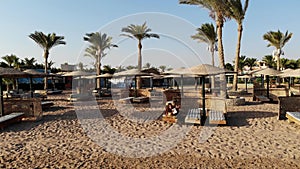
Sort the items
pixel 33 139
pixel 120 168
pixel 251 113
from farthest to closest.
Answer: pixel 251 113 < pixel 33 139 < pixel 120 168

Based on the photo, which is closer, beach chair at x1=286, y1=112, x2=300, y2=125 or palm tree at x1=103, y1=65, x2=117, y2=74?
beach chair at x1=286, y1=112, x2=300, y2=125

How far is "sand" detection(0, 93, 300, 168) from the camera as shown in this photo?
4332 millimetres

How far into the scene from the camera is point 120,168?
411cm

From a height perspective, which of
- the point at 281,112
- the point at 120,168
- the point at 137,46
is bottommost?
the point at 120,168

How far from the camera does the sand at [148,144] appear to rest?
433 cm

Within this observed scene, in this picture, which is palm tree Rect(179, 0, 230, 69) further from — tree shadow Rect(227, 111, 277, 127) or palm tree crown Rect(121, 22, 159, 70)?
palm tree crown Rect(121, 22, 159, 70)

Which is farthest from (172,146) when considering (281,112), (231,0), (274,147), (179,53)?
(231,0)

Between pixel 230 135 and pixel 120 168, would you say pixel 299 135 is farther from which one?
pixel 120 168

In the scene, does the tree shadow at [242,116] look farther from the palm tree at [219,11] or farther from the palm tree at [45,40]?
the palm tree at [45,40]

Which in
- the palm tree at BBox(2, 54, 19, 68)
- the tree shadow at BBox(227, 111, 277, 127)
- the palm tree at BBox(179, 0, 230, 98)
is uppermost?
the palm tree at BBox(179, 0, 230, 98)

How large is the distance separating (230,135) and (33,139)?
5.27 meters

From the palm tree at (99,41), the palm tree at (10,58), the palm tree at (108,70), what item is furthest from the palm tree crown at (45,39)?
the palm tree at (108,70)

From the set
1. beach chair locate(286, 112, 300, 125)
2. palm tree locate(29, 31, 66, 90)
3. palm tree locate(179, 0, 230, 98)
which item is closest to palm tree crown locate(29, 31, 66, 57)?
palm tree locate(29, 31, 66, 90)

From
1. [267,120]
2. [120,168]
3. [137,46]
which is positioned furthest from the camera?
[137,46]
